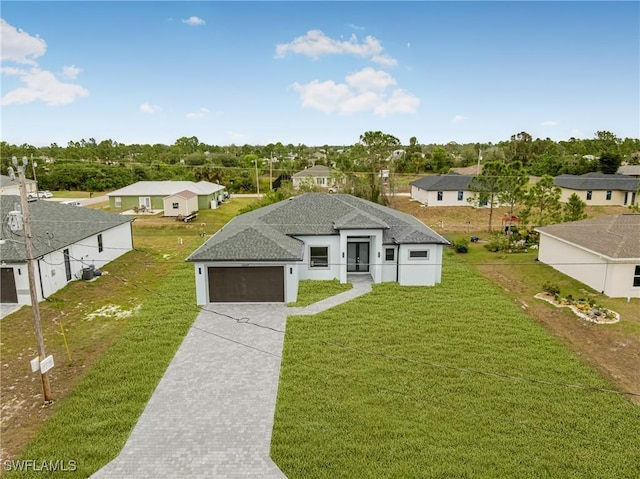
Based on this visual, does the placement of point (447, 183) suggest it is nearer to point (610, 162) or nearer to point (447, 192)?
point (447, 192)

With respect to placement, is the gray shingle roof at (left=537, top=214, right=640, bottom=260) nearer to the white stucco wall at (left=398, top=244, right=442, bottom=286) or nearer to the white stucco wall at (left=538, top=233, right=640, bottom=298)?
the white stucco wall at (left=538, top=233, right=640, bottom=298)

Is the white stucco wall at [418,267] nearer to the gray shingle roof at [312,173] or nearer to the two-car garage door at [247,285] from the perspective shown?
the two-car garage door at [247,285]

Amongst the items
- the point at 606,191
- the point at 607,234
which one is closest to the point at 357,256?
the point at 607,234

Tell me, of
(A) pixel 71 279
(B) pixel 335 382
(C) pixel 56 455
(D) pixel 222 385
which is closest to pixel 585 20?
(B) pixel 335 382

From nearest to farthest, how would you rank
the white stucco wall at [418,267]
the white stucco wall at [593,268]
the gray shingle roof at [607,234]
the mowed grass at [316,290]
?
the mowed grass at [316,290] → the white stucco wall at [593,268] → the gray shingle roof at [607,234] → the white stucco wall at [418,267]

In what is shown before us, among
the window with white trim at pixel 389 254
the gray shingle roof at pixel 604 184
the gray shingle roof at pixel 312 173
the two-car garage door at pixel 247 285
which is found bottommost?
the two-car garage door at pixel 247 285

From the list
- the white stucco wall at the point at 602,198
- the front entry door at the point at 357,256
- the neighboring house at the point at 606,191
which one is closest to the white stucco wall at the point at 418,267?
the front entry door at the point at 357,256
